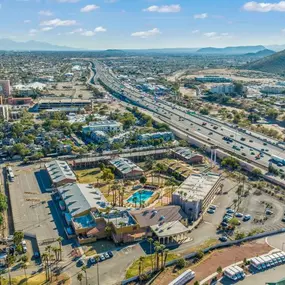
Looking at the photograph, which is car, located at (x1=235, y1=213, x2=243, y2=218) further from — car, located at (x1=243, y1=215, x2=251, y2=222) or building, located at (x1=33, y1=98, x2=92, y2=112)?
building, located at (x1=33, y1=98, x2=92, y2=112)

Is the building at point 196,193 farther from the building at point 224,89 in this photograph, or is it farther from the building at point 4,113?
the building at point 224,89

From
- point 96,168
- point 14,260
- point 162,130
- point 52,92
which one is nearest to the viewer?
point 14,260

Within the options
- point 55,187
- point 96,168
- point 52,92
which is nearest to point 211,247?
point 55,187

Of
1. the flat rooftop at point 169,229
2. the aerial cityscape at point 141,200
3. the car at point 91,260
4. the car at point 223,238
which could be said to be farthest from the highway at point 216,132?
the car at point 91,260

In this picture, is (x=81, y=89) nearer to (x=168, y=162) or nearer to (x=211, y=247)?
(x=168, y=162)

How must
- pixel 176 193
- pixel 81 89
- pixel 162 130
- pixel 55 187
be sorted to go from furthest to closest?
1. pixel 81 89
2. pixel 162 130
3. pixel 55 187
4. pixel 176 193

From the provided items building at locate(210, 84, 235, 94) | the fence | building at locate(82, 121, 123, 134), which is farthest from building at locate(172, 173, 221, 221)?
building at locate(210, 84, 235, 94)
